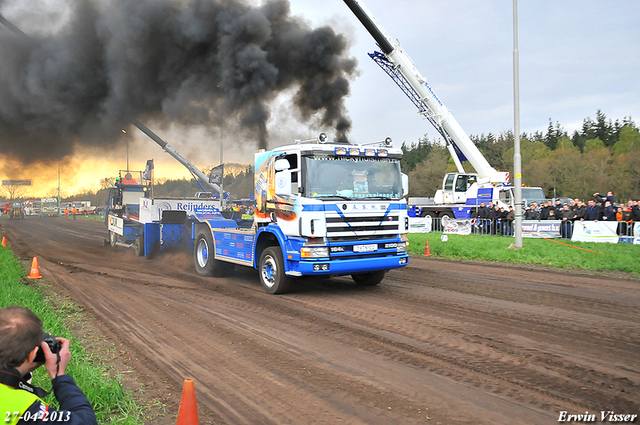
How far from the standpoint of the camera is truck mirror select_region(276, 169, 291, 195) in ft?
27.4

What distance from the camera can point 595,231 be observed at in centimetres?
1650

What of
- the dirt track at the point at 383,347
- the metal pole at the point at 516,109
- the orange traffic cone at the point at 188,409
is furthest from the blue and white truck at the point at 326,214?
the metal pole at the point at 516,109

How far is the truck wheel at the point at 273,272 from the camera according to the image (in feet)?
28.1

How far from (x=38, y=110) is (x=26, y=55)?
2053 mm

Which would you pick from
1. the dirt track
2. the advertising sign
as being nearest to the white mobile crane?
the advertising sign

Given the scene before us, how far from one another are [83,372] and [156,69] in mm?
15283

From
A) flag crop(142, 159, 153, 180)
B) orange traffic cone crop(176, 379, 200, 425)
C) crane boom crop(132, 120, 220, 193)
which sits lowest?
orange traffic cone crop(176, 379, 200, 425)

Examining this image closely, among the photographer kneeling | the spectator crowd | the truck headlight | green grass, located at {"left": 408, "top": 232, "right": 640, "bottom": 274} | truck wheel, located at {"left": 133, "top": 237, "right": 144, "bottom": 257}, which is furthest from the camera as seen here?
the spectator crowd

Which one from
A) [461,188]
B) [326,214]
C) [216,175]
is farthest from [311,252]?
[461,188]

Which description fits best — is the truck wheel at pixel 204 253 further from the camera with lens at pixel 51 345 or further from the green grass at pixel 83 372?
the camera with lens at pixel 51 345

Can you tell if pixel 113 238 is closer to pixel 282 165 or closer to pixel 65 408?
pixel 282 165

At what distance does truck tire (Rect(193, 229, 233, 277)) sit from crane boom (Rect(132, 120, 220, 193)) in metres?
9.04

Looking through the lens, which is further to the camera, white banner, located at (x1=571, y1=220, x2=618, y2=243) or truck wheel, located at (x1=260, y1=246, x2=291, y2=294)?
white banner, located at (x1=571, y1=220, x2=618, y2=243)

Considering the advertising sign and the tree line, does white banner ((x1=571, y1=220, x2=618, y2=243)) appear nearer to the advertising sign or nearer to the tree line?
the advertising sign
